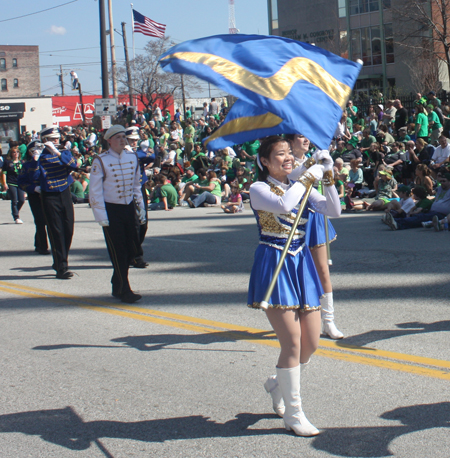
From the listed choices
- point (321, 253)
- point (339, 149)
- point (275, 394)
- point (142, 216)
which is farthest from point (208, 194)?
point (275, 394)

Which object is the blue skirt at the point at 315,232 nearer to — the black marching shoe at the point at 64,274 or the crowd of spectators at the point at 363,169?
the black marching shoe at the point at 64,274

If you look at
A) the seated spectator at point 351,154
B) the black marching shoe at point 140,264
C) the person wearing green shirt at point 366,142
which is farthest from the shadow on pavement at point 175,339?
the person wearing green shirt at point 366,142

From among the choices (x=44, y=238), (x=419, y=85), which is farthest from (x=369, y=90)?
(x=44, y=238)

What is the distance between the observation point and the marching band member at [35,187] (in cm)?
1116

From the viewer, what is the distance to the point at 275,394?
13.8ft

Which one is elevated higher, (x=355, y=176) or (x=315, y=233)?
(x=355, y=176)

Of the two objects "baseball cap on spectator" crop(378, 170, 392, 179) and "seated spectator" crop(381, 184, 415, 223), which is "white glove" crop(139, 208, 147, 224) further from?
"baseball cap on spectator" crop(378, 170, 392, 179)

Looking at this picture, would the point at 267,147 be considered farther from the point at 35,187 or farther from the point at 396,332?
the point at 35,187

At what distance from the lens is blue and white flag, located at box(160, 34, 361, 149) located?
4.46m

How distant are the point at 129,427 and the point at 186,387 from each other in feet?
2.40

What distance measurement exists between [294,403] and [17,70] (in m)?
103

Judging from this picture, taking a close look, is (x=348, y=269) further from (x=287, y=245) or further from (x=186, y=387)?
(x=287, y=245)

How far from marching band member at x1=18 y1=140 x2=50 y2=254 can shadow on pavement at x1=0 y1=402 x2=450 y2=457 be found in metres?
7.24

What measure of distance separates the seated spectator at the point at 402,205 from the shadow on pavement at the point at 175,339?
26.1ft
